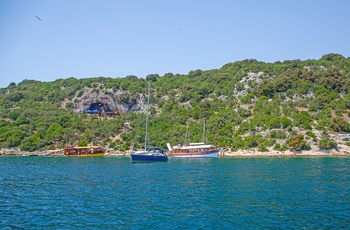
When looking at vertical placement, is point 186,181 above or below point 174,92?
below

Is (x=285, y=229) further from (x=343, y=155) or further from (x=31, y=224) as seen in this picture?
(x=343, y=155)

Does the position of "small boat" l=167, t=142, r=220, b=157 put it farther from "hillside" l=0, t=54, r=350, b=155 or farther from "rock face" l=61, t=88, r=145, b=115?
"rock face" l=61, t=88, r=145, b=115

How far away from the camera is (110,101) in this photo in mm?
120188

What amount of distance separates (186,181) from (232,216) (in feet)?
49.2

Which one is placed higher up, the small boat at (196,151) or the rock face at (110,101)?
the rock face at (110,101)

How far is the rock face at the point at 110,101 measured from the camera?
390ft

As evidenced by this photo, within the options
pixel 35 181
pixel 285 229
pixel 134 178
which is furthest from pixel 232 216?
pixel 35 181

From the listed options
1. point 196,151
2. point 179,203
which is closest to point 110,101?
point 196,151

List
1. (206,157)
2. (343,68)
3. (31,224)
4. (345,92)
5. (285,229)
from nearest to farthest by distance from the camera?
1. (285,229)
2. (31,224)
3. (206,157)
4. (345,92)
5. (343,68)

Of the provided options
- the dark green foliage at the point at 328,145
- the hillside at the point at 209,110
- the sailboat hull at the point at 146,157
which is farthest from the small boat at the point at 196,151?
the dark green foliage at the point at 328,145

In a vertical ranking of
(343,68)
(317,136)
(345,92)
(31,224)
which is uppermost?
(343,68)

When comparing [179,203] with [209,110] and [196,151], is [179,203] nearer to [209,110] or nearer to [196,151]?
[196,151]

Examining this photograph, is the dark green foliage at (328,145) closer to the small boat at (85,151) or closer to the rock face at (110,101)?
the small boat at (85,151)

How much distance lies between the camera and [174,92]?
125562mm
